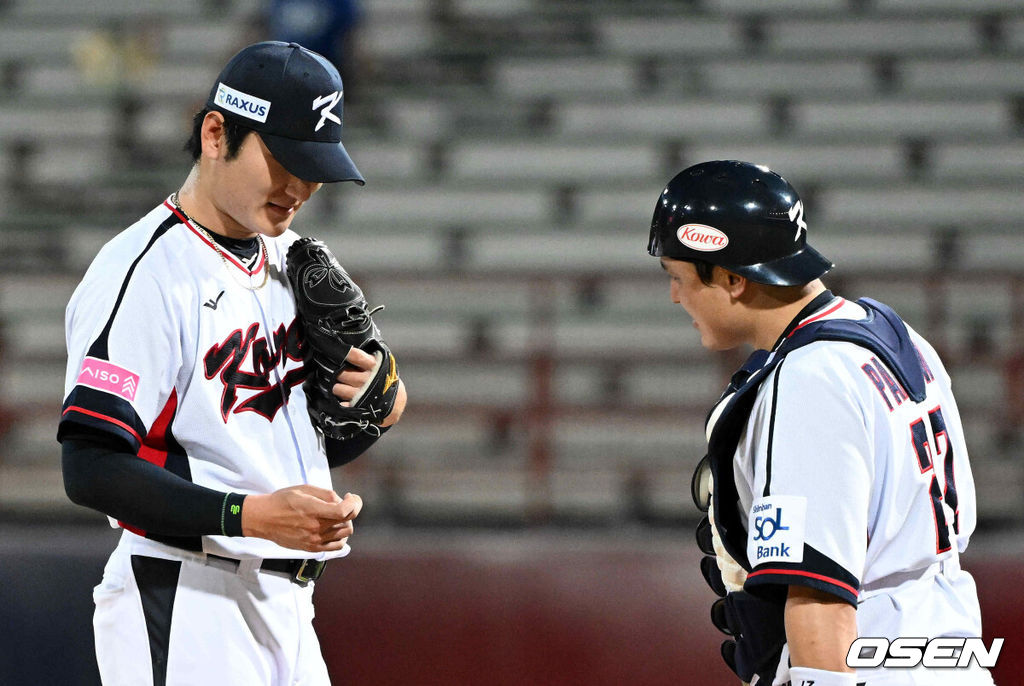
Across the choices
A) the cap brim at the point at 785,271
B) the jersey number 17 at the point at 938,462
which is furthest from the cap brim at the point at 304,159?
the jersey number 17 at the point at 938,462

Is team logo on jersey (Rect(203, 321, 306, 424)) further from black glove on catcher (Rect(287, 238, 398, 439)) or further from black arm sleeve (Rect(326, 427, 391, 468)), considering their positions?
black arm sleeve (Rect(326, 427, 391, 468))

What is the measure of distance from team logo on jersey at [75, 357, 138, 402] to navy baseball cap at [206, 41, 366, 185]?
1.66 ft

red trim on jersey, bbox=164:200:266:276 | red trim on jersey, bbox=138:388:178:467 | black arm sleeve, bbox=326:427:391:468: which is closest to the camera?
red trim on jersey, bbox=138:388:178:467

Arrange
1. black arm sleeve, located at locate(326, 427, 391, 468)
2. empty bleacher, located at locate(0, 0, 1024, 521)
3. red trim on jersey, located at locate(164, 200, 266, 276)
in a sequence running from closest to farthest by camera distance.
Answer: red trim on jersey, located at locate(164, 200, 266, 276), black arm sleeve, located at locate(326, 427, 391, 468), empty bleacher, located at locate(0, 0, 1024, 521)

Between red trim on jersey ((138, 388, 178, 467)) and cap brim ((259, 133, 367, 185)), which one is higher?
cap brim ((259, 133, 367, 185))

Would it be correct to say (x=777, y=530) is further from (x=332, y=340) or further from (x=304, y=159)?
(x=304, y=159)

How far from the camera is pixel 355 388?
2.47 metres

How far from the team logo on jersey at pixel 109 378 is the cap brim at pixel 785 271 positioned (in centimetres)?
110

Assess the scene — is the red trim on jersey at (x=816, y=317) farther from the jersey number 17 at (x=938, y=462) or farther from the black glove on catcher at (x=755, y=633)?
the black glove on catcher at (x=755, y=633)

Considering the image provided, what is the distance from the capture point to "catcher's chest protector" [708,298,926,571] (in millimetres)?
1899

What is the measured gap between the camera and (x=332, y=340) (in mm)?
2443

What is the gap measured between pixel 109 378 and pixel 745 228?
1176 millimetres

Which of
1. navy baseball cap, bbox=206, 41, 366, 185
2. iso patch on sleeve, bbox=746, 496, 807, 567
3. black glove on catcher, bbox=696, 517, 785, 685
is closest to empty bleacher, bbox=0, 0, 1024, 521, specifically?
navy baseball cap, bbox=206, 41, 366, 185

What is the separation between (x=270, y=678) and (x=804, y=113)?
691 cm
